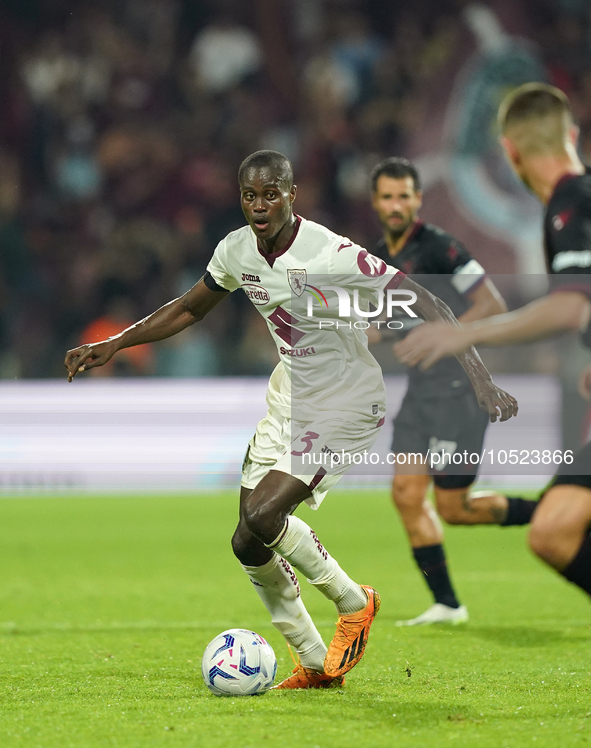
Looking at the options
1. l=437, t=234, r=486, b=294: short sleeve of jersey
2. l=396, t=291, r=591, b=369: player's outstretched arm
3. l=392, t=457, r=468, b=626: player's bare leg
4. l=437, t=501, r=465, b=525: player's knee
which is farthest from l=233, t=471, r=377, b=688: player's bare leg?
Answer: l=437, t=234, r=486, b=294: short sleeve of jersey

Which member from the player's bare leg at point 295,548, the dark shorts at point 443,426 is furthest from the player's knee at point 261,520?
the dark shorts at point 443,426

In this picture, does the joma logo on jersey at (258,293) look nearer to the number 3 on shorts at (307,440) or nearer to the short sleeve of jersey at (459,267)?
the number 3 on shorts at (307,440)

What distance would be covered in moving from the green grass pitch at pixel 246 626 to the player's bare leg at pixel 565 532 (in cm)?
51

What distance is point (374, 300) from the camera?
458cm

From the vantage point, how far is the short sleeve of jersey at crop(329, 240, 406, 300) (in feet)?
14.5

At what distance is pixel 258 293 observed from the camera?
455 centimetres

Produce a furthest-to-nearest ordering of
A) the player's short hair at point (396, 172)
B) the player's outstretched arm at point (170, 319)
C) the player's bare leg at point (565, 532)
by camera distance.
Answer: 1. the player's short hair at point (396, 172)
2. the player's outstretched arm at point (170, 319)
3. the player's bare leg at point (565, 532)

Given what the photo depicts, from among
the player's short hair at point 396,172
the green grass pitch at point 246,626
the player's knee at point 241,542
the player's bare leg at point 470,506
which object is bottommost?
the green grass pitch at point 246,626

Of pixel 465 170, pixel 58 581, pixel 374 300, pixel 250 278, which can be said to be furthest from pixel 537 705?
pixel 465 170

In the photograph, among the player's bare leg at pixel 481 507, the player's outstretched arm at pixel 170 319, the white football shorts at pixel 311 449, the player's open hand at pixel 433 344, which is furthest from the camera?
the player's bare leg at pixel 481 507

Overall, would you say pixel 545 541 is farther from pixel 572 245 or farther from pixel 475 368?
pixel 572 245

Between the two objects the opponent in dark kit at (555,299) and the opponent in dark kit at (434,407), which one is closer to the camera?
the opponent in dark kit at (555,299)

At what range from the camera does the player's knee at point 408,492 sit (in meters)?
6.36

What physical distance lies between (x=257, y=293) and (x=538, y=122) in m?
1.25
